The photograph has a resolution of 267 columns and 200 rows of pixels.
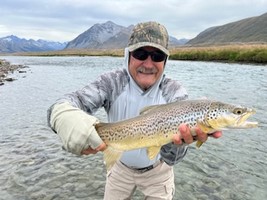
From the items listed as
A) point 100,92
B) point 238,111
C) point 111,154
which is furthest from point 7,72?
point 238,111

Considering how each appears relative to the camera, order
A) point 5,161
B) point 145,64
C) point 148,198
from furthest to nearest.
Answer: point 5,161, point 148,198, point 145,64

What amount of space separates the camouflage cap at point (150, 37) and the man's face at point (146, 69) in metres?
0.07

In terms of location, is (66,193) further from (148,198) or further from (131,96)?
(131,96)

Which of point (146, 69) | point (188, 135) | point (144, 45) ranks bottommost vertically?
point (188, 135)

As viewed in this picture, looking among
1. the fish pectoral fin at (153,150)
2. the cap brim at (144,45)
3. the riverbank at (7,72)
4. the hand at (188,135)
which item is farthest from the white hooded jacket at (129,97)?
the riverbank at (7,72)

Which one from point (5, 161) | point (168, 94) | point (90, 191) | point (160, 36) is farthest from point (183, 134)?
point (5, 161)

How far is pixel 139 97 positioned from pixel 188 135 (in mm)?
978

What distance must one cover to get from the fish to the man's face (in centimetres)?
52

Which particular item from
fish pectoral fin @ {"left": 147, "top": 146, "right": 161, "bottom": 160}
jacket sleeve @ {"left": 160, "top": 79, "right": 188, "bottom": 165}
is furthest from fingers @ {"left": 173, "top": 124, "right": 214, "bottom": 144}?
jacket sleeve @ {"left": 160, "top": 79, "right": 188, "bottom": 165}

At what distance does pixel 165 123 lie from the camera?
137 inches

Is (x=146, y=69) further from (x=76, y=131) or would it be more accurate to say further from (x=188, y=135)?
(x=76, y=131)

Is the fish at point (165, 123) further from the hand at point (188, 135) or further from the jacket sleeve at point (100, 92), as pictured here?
the jacket sleeve at point (100, 92)

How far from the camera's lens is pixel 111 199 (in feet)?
14.6

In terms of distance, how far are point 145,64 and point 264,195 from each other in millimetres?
4288
